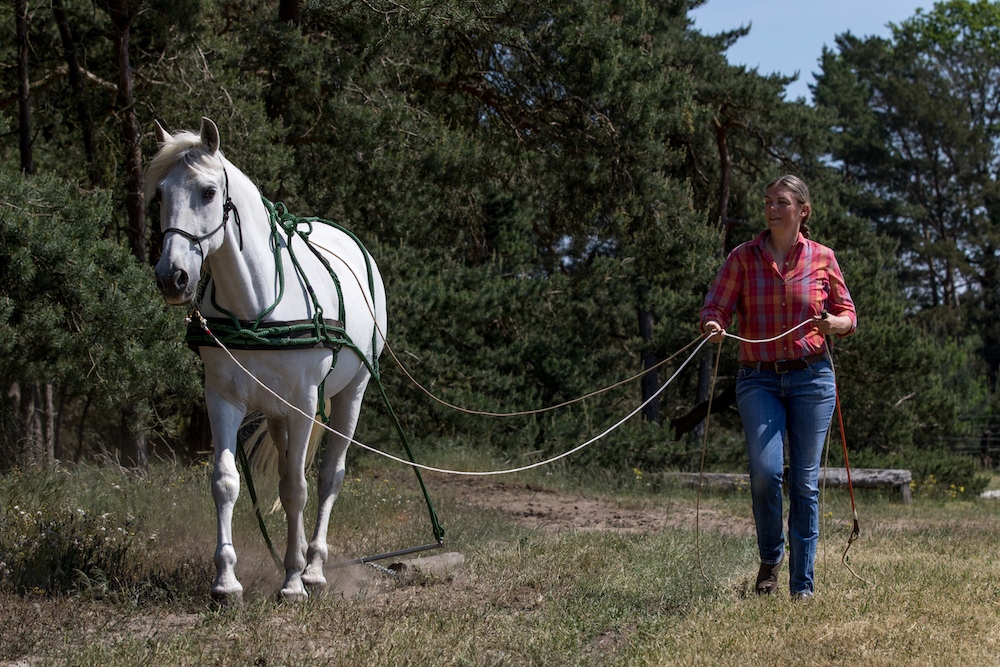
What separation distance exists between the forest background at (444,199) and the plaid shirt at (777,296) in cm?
357

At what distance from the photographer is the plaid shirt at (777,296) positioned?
4348 mm

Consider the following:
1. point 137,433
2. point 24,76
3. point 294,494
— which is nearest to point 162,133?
point 294,494

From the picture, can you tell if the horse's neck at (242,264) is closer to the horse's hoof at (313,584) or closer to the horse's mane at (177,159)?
the horse's mane at (177,159)

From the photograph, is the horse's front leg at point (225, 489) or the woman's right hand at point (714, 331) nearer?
the horse's front leg at point (225, 489)

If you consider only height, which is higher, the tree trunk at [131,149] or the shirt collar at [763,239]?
the tree trunk at [131,149]

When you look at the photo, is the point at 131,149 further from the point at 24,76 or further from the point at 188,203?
the point at 188,203

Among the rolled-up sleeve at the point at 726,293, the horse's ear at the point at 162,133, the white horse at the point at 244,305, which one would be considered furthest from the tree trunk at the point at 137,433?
the rolled-up sleeve at the point at 726,293

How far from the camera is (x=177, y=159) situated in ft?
13.1

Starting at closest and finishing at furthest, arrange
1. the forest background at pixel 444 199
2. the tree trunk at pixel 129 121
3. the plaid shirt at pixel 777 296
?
the plaid shirt at pixel 777 296, the forest background at pixel 444 199, the tree trunk at pixel 129 121

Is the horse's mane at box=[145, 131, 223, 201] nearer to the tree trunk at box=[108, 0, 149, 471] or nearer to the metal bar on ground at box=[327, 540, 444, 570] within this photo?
the metal bar on ground at box=[327, 540, 444, 570]

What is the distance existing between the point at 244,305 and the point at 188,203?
22.6 inches

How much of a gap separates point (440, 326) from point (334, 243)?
20.6 ft

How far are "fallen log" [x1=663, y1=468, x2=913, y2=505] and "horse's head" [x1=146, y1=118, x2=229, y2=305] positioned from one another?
8201 millimetres

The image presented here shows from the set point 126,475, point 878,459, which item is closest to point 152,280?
point 126,475
